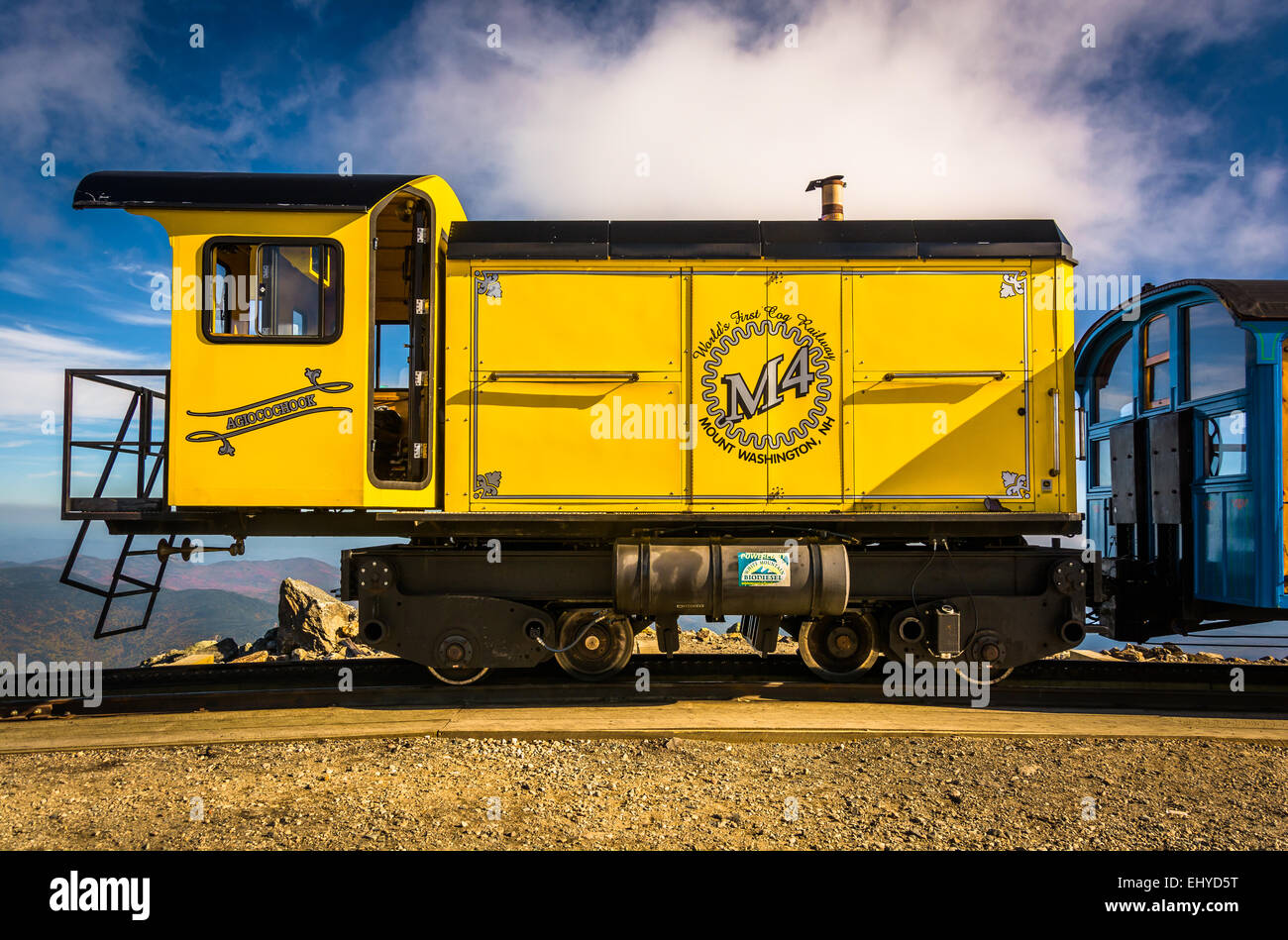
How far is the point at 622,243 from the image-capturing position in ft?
19.2

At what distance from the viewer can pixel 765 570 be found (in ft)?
18.0

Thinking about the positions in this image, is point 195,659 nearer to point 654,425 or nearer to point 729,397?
point 654,425

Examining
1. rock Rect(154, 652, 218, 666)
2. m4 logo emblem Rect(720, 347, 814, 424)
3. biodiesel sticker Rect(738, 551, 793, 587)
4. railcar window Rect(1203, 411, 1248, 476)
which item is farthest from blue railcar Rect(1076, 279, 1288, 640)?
rock Rect(154, 652, 218, 666)

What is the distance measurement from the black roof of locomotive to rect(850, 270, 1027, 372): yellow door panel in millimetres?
228

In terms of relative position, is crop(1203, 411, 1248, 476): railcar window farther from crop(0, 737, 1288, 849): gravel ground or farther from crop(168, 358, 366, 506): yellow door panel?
crop(168, 358, 366, 506): yellow door panel

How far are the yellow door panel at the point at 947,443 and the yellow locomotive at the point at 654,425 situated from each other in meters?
0.02

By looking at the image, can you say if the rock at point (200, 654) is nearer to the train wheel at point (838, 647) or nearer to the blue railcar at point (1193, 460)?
the train wheel at point (838, 647)

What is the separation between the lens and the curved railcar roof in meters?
5.30

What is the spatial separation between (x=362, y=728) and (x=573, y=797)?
207 centimetres

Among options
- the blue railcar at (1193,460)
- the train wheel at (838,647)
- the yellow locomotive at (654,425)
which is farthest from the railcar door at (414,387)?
the blue railcar at (1193,460)

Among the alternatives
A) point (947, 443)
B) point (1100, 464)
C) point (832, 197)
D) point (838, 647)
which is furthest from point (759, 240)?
point (1100, 464)

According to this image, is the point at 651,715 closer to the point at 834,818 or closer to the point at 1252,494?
the point at 834,818

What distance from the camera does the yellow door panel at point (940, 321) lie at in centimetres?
571

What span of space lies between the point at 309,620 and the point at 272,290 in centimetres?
518
